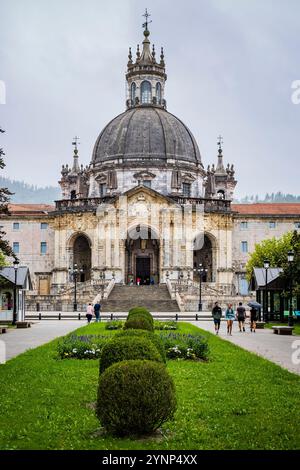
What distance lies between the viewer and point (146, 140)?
3219 inches

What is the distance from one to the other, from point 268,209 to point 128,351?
7498 cm

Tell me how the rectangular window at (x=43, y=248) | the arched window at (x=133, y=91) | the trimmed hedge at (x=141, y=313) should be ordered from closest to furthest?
the trimmed hedge at (x=141, y=313)
the rectangular window at (x=43, y=248)
the arched window at (x=133, y=91)

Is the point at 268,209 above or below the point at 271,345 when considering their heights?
above

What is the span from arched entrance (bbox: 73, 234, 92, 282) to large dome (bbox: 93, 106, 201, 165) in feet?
33.6

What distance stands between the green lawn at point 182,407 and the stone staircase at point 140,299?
1522 inches

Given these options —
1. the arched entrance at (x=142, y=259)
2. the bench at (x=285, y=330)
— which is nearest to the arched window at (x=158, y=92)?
the arched entrance at (x=142, y=259)

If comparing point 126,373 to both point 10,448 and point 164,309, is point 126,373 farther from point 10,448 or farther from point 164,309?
point 164,309

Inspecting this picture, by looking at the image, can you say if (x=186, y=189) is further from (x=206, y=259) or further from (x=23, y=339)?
(x=23, y=339)

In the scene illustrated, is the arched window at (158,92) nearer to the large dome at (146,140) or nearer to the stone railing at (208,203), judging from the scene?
the large dome at (146,140)

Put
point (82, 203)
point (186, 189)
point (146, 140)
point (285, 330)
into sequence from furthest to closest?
point (186, 189)
point (146, 140)
point (82, 203)
point (285, 330)

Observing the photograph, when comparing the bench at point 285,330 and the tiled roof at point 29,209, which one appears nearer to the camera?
the bench at point 285,330

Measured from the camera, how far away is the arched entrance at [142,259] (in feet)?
253

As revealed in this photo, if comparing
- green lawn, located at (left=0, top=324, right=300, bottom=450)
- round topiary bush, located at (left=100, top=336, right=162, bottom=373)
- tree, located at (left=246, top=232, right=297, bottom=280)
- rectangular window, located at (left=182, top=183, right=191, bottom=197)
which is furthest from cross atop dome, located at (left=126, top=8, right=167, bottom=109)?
round topiary bush, located at (left=100, top=336, right=162, bottom=373)

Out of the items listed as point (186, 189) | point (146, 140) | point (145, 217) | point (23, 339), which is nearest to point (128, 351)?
point (23, 339)
